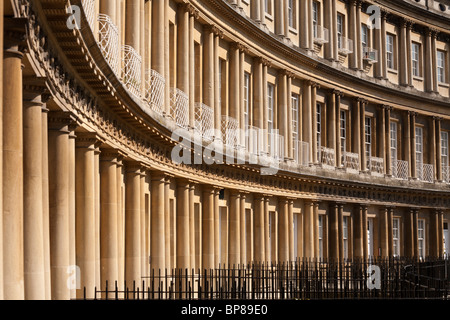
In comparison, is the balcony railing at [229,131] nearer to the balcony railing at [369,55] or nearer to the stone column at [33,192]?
the balcony railing at [369,55]

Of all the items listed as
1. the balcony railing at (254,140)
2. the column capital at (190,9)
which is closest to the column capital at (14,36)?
the column capital at (190,9)

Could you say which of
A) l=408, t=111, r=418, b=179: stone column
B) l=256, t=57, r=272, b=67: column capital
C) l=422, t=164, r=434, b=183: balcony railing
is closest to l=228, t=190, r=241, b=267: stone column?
l=256, t=57, r=272, b=67: column capital

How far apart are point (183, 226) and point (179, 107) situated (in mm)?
3470

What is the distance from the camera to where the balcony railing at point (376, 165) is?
45031 mm

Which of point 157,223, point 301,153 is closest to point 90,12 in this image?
point 157,223

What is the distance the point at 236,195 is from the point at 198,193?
3187mm

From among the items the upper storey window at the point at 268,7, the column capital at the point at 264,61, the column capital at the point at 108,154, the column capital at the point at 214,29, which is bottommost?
the column capital at the point at 108,154

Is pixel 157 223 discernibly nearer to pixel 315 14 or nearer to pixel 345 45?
pixel 315 14

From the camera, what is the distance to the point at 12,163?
37.7 feet

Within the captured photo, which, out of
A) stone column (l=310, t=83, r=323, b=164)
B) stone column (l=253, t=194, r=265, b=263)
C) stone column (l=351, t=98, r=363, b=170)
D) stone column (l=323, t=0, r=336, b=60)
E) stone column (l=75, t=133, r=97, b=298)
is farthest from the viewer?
stone column (l=351, t=98, r=363, b=170)

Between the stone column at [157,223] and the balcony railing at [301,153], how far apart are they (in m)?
13.7

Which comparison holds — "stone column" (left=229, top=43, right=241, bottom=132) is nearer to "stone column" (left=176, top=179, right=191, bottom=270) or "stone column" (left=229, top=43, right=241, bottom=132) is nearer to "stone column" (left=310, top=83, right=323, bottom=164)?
"stone column" (left=176, top=179, right=191, bottom=270)

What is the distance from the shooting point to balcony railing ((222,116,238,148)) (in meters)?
31.9

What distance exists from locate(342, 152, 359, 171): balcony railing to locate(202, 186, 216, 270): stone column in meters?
13.5
